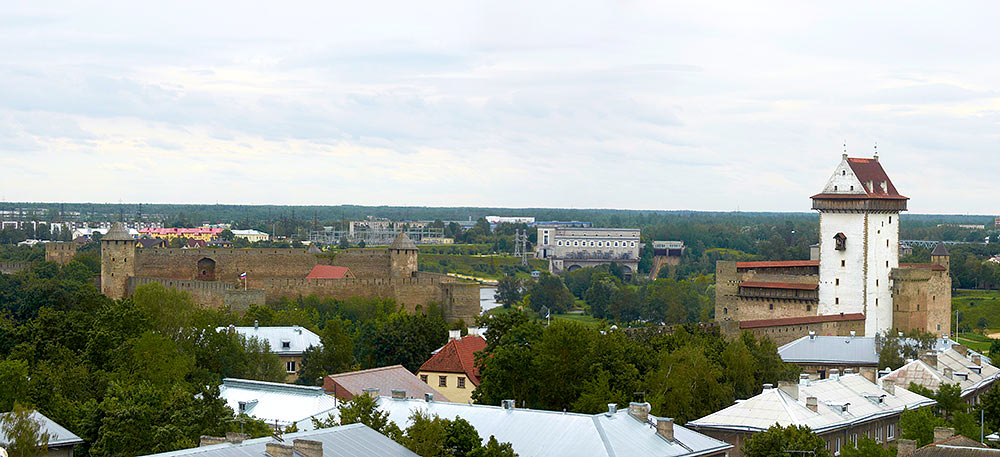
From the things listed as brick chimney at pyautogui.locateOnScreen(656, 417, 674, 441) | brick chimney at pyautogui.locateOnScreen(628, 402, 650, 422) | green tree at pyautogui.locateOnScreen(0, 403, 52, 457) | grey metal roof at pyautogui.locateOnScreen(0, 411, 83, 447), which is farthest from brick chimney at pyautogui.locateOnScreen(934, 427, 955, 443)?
green tree at pyautogui.locateOnScreen(0, 403, 52, 457)

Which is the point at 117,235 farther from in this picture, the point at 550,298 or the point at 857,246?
the point at 550,298

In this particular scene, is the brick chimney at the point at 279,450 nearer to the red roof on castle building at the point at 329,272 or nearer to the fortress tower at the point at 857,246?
the fortress tower at the point at 857,246

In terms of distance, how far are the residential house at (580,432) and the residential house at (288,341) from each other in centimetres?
2083

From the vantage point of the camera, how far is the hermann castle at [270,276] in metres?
86.1

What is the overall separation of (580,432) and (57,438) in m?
13.0

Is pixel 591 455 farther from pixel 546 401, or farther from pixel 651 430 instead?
pixel 546 401

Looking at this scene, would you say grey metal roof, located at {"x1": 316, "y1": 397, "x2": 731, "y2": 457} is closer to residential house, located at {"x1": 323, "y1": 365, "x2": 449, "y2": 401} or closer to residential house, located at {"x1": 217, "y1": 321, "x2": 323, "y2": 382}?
residential house, located at {"x1": 323, "y1": 365, "x2": 449, "y2": 401}

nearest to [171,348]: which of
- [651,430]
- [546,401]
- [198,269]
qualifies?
[546,401]

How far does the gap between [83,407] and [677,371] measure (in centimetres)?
1781

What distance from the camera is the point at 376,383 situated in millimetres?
45688

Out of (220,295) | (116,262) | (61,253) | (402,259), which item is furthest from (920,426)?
(61,253)

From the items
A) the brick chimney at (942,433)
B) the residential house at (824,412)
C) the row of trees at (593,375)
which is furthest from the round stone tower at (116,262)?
the brick chimney at (942,433)

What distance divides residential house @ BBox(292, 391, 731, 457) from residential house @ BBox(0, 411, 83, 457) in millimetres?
7846

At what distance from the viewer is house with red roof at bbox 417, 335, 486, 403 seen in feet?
171
